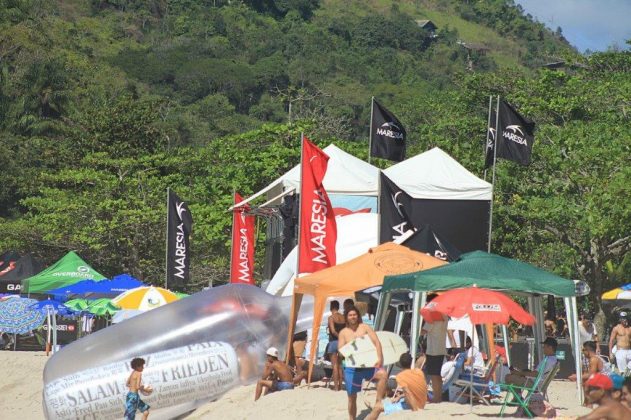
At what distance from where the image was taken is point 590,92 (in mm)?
43062

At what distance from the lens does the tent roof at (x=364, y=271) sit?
19.4 metres

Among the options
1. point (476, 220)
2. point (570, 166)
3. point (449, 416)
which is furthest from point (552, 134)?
point (449, 416)

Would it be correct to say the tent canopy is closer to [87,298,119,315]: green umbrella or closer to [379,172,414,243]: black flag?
[379,172,414,243]: black flag

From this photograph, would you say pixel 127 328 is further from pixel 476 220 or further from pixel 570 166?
pixel 570 166

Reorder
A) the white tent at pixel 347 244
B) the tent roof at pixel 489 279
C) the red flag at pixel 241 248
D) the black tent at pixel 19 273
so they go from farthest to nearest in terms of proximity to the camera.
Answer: the black tent at pixel 19 273 → the red flag at pixel 241 248 → the white tent at pixel 347 244 → the tent roof at pixel 489 279

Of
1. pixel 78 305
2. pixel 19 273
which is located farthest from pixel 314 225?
pixel 19 273

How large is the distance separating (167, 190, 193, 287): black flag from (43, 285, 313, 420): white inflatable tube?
33.5ft

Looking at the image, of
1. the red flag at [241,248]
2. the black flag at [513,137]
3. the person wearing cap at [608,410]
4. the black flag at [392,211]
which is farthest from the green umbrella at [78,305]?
the person wearing cap at [608,410]

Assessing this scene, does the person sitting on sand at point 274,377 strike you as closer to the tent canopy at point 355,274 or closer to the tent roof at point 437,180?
the tent canopy at point 355,274

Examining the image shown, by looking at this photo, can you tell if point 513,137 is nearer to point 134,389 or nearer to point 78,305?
point 134,389

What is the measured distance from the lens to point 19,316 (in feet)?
102

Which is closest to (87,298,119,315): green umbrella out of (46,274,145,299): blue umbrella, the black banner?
(46,274,145,299): blue umbrella

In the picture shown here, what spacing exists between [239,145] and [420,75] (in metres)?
112

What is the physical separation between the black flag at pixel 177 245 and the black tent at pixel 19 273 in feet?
30.1
